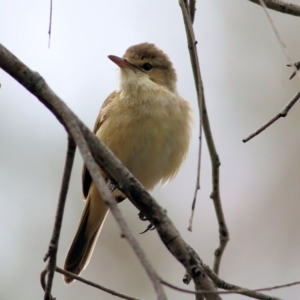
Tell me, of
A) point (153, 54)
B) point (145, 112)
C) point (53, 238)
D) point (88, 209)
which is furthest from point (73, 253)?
point (53, 238)

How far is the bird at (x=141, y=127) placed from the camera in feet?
13.3

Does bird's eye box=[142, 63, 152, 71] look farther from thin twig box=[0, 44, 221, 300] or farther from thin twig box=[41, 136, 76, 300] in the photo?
thin twig box=[41, 136, 76, 300]

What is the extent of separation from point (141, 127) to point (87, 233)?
1165mm

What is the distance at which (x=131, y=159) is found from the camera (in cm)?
→ 411

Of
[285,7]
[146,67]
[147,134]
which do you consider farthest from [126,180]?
[146,67]

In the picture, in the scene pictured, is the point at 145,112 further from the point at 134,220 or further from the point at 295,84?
the point at 295,84

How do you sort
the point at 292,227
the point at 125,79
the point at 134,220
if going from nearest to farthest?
the point at 125,79
the point at 134,220
the point at 292,227

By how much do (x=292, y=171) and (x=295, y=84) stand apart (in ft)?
3.86

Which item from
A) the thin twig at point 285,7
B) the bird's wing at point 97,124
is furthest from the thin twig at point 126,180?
the bird's wing at point 97,124

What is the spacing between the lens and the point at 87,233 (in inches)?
185

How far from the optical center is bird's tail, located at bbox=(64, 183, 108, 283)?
4.54m

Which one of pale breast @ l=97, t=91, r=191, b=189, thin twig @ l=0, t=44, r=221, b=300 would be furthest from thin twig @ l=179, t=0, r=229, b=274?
pale breast @ l=97, t=91, r=191, b=189

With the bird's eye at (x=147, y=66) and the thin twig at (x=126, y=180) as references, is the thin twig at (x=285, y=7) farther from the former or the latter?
the bird's eye at (x=147, y=66)

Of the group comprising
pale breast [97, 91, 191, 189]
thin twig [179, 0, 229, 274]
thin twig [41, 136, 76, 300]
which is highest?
pale breast [97, 91, 191, 189]
